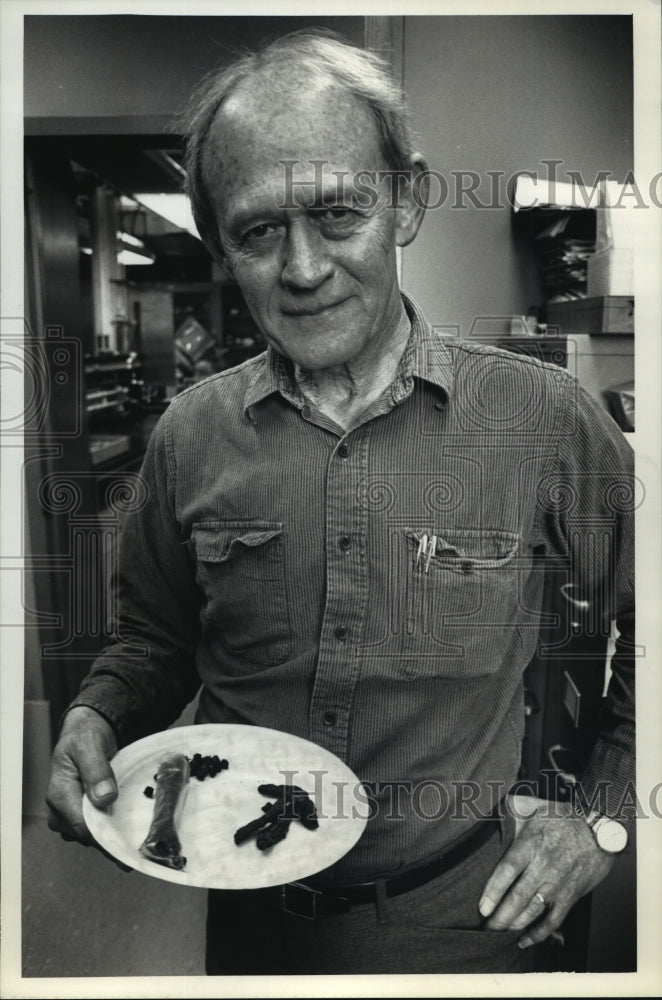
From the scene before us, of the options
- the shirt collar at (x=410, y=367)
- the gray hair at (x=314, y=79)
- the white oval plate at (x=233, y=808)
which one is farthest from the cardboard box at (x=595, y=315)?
the white oval plate at (x=233, y=808)

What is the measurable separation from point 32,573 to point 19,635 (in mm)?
93

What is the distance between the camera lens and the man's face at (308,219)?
930mm

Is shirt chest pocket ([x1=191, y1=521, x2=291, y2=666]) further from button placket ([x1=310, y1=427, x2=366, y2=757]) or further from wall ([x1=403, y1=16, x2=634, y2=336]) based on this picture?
wall ([x1=403, y1=16, x2=634, y2=336])

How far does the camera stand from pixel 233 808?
1032 mm

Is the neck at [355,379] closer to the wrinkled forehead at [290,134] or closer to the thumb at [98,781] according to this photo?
the wrinkled forehead at [290,134]

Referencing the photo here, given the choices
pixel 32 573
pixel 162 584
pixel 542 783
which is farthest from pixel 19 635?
pixel 542 783

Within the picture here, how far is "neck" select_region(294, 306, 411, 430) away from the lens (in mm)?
997

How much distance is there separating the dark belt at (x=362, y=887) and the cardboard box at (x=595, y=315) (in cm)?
68

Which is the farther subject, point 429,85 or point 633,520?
point 633,520

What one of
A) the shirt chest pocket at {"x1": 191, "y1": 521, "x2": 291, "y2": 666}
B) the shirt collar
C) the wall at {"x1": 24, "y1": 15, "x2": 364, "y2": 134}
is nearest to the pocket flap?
the shirt chest pocket at {"x1": 191, "y1": 521, "x2": 291, "y2": 666}

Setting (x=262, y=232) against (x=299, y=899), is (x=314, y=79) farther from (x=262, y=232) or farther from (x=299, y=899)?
(x=299, y=899)

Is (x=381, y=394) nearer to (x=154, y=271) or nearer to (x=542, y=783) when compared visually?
(x=154, y=271)

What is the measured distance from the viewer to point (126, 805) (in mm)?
1021

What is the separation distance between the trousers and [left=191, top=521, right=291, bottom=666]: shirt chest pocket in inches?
13.6
